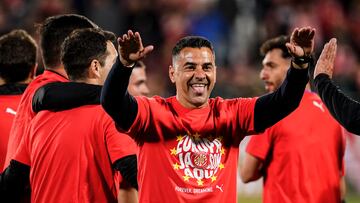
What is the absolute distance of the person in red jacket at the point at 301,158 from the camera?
6.20 m

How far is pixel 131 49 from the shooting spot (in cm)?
431

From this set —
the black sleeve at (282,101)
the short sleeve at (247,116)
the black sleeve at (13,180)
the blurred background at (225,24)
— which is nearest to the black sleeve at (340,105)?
the black sleeve at (282,101)

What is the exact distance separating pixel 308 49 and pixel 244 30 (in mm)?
10280

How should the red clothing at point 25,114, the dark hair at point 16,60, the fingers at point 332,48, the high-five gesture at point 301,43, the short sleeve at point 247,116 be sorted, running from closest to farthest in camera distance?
the high-five gesture at point 301,43
the short sleeve at point 247,116
the red clothing at point 25,114
the fingers at point 332,48
the dark hair at point 16,60

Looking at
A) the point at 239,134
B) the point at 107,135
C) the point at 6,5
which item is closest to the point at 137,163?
the point at 107,135

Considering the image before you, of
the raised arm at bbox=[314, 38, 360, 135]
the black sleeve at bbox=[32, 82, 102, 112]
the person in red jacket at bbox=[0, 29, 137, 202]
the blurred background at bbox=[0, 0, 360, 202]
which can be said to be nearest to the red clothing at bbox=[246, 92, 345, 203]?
the raised arm at bbox=[314, 38, 360, 135]

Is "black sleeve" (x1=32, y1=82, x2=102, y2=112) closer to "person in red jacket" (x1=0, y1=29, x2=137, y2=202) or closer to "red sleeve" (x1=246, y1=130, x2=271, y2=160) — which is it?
"person in red jacket" (x1=0, y1=29, x2=137, y2=202)

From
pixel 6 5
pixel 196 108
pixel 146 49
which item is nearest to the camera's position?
pixel 146 49

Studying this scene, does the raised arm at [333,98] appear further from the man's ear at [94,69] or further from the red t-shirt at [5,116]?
the red t-shirt at [5,116]

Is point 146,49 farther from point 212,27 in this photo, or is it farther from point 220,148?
point 212,27

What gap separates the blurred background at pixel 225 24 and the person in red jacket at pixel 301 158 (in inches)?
254

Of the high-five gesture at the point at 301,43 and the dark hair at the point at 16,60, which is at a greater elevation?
the high-five gesture at the point at 301,43

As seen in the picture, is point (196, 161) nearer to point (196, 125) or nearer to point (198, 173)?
point (198, 173)

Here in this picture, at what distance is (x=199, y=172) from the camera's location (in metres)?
4.74
